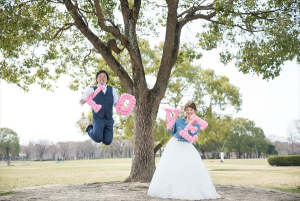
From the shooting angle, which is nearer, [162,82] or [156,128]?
[162,82]

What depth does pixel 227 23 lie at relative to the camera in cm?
1159

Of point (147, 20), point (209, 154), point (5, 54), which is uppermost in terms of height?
point (147, 20)

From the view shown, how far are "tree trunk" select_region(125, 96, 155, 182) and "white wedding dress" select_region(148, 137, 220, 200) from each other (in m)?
3.13

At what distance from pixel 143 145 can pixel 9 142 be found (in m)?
67.7

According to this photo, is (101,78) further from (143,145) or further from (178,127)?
(143,145)

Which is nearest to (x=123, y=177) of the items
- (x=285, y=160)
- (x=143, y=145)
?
(x=143, y=145)

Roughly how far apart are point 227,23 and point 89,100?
802 centimetres

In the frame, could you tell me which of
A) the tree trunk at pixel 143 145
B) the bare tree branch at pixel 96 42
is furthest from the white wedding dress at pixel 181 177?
the bare tree branch at pixel 96 42

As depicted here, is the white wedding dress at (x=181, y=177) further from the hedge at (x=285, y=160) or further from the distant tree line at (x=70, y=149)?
the distant tree line at (x=70, y=149)

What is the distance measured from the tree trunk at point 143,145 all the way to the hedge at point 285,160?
2764 centimetres

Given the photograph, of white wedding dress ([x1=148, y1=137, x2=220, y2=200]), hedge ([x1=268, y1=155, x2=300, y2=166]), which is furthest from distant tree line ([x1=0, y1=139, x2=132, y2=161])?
white wedding dress ([x1=148, y1=137, x2=220, y2=200])

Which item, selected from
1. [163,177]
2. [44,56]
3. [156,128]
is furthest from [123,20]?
[156,128]

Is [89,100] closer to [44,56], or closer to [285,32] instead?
[285,32]

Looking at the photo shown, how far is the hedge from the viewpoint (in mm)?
33500
